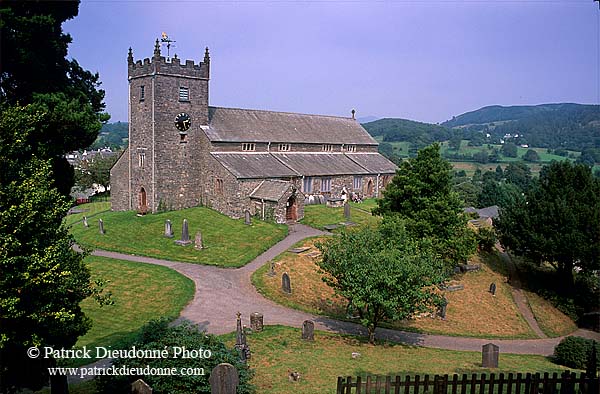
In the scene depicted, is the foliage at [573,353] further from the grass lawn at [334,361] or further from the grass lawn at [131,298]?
the grass lawn at [131,298]

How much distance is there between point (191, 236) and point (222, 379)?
2555 cm

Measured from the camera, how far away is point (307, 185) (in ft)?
155

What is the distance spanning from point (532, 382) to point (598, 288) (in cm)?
2736

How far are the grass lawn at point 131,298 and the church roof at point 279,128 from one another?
16.6 meters

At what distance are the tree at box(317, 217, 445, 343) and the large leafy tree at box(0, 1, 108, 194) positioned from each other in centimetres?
1130

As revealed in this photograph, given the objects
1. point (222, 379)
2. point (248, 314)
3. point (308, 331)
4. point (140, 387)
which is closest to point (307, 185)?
point (248, 314)

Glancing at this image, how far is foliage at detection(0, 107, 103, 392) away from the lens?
373 inches

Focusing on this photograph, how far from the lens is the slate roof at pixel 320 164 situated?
47344 millimetres

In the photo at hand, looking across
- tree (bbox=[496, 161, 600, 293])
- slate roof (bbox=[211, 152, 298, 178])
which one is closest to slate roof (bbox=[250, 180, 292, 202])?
slate roof (bbox=[211, 152, 298, 178])

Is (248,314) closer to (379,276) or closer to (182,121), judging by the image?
(379,276)

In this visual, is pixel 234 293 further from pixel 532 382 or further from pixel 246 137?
pixel 246 137

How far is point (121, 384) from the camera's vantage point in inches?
448

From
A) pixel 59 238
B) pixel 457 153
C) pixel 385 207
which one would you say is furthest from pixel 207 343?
pixel 457 153

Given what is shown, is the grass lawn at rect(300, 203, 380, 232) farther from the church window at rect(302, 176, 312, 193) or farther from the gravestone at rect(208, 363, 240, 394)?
the gravestone at rect(208, 363, 240, 394)
